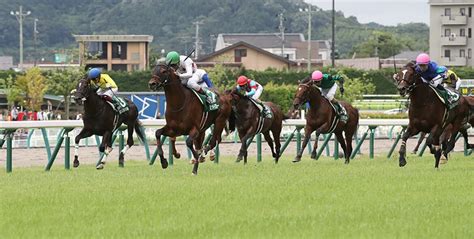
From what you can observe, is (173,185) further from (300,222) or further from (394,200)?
(300,222)

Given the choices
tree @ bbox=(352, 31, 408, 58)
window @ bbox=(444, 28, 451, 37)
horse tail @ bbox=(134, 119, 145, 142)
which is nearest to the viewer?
horse tail @ bbox=(134, 119, 145, 142)

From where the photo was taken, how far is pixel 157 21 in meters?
185

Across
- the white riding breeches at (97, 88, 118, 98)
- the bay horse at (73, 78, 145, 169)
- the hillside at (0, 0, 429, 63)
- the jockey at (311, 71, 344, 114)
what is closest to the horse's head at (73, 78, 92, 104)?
the bay horse at (73, 78, 145, 169)

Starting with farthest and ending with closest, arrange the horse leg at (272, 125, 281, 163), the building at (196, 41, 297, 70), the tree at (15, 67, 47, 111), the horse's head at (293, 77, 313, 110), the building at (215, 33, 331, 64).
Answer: the building at (215, 33, 331, 64) < the building at (196, 41, 297, 70) < the tree at (15, 67, 47, 111) < the horse leg at (272, 125, 281, 163) < the horse's head at (293, 77, 313, 110)

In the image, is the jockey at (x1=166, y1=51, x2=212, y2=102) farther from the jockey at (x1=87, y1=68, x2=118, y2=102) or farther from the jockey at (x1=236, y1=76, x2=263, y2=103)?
the jockey at (x1=236, y1=76, x2=263, y2=103)

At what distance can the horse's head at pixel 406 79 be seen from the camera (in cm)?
1598

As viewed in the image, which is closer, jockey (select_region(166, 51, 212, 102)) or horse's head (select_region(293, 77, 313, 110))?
jockey (select_region(166, 51, 212, 102))

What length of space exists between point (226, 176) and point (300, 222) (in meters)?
5.29

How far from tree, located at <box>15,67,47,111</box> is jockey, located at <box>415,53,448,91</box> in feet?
139

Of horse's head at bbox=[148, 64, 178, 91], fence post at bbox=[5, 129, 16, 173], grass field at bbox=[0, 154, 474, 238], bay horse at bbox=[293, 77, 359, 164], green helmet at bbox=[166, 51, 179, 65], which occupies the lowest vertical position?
grass field at bbox=[0, 154, 474, 238]

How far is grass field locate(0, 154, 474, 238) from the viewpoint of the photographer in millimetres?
8805

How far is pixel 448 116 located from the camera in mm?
16750

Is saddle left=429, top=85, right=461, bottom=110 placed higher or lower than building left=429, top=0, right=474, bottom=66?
lower

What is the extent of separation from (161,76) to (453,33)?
A: 81.5 meters
